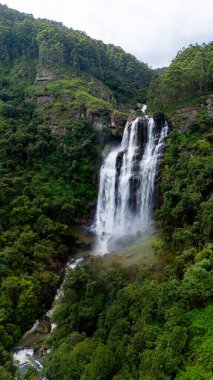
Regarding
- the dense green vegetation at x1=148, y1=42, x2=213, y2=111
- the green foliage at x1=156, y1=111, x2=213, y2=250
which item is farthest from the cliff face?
the green foliage at x1=156, y1=111, x2=213, y2=250

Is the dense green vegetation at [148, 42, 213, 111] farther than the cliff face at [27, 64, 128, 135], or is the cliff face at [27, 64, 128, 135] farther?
the cliff face at [27, 64, 128, 135]

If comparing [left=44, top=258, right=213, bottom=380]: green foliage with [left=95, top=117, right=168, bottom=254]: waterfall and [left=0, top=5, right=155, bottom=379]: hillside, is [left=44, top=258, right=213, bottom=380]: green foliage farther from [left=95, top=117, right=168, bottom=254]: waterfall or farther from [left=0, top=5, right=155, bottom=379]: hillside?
[left=95, top=117, right=168, bottom=254]: waterfall

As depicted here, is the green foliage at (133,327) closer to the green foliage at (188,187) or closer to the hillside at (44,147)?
the hillside at (44,147)

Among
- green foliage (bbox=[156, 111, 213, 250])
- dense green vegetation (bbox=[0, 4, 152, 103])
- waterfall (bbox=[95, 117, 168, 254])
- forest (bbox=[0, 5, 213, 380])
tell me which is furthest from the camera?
dense green vegetation (bbox=[0, 4, 152, 103])

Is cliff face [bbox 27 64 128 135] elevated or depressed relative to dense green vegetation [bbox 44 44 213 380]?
elevated

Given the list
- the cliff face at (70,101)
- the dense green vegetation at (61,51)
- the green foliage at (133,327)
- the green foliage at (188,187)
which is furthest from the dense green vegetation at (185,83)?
the green foliage at (133,327)

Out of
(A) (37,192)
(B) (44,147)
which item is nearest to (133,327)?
(A) (37,192)

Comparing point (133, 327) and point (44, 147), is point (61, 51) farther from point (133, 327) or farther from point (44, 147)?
point (133, 327)
